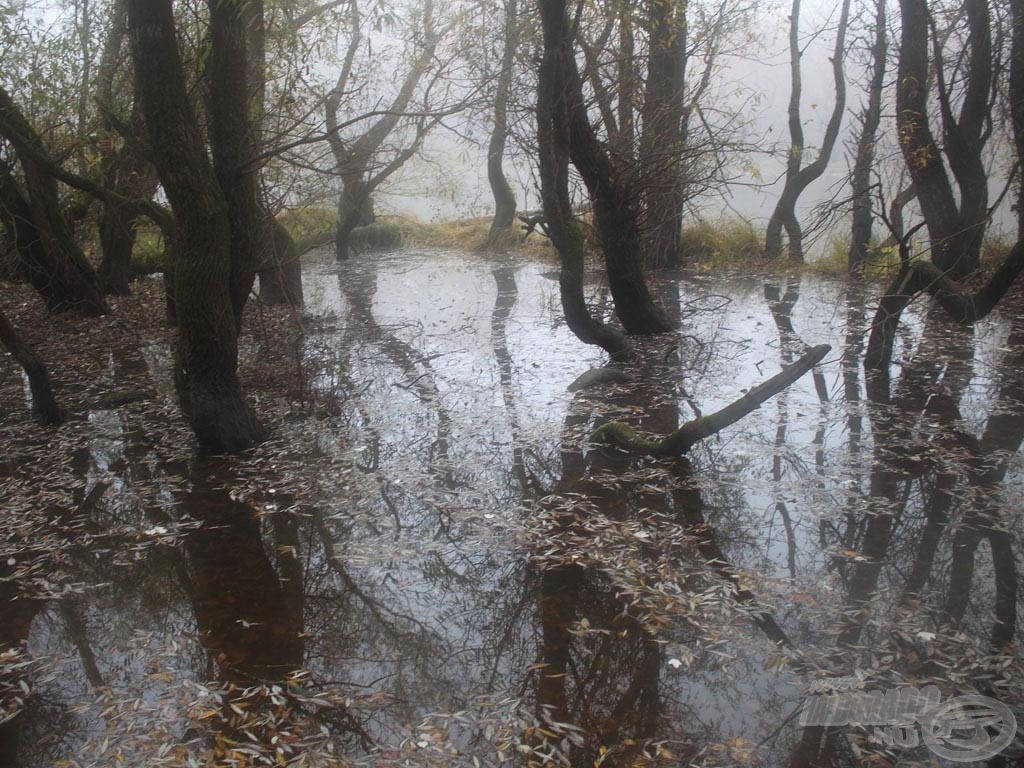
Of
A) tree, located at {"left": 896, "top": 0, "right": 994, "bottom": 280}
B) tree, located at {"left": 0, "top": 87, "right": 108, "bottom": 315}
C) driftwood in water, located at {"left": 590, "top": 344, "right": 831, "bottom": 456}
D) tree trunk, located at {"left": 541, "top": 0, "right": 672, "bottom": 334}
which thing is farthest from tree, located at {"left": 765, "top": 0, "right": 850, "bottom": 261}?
tree, located at {"left": 0, "top": 87, "right": 108, "bottom": 315}

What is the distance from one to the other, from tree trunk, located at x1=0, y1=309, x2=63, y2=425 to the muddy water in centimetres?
44

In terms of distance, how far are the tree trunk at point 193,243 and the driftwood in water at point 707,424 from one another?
3002 mm

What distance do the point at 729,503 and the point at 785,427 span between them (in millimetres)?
1660

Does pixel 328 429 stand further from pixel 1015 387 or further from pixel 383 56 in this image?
pixel 383 56

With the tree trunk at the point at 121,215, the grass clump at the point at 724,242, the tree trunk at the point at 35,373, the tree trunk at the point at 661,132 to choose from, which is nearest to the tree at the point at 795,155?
the grass clump at the point at 724,242

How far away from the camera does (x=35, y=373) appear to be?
301 inches

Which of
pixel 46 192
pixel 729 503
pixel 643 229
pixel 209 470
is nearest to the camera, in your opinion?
pixel 729 503

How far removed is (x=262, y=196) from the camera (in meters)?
8.52

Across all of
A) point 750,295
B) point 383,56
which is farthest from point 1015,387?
point 383,56

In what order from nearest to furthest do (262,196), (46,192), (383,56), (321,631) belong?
(321,631) < (262,196) < (46,192) < (383,56)

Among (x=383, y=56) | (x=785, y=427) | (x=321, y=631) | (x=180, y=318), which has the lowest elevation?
(x=321, y=631)

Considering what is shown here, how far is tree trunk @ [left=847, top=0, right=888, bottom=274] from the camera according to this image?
1257cm

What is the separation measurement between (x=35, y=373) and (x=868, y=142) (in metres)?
11.3

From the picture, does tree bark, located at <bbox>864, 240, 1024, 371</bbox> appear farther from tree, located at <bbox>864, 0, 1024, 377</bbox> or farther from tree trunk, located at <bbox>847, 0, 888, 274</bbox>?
tree trunk, located at <bbox>847, 0, 888, 274</bbox>
